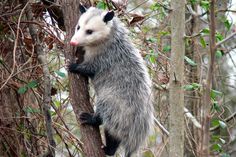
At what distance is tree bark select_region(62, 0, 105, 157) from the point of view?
2637 millimetres

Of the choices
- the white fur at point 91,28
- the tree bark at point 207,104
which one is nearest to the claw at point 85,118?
the white fur at point 91,28

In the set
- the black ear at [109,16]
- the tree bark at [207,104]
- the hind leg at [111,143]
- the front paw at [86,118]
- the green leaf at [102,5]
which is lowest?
the hind leg at [111,143]

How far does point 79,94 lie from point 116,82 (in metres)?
0.37

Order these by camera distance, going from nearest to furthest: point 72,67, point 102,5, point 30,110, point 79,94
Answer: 1. point 79,94
2. point 72,67
3. point 30,110
4. point 102,5

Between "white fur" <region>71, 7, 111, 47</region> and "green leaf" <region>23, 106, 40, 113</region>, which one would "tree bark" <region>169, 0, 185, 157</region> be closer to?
"white fur" <region>71, 7, 111, 47</region>

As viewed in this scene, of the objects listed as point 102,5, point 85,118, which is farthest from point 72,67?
point 102,5

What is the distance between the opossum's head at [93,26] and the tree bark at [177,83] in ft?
1.66

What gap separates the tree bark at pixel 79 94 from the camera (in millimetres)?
2637

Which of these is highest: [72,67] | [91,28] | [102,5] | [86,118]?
[102,5]

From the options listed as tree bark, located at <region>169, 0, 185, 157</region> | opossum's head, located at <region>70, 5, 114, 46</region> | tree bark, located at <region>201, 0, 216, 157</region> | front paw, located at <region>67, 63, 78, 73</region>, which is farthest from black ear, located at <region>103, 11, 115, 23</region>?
tree bark, located at <region>201, 0, 216, 157</region>

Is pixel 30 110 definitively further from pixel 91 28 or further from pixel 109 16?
pixel 109 16

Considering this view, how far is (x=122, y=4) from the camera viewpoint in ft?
10.6

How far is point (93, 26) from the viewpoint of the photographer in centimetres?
289

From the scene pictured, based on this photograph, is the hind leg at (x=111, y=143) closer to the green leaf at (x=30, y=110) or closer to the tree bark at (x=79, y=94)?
the tree bark at (x=79, y=94)
